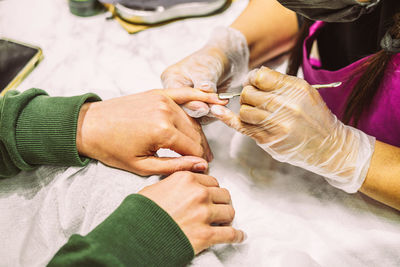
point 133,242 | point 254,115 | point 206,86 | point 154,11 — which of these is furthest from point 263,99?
point 154,11

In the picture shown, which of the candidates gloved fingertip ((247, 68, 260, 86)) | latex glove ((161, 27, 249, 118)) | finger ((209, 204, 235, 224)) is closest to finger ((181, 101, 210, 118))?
latex glove ((161, 27, 249, 118))

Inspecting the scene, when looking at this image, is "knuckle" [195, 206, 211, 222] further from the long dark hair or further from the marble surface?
the long dark hair

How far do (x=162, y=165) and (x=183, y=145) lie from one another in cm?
6

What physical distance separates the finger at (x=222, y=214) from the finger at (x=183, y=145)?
0.45 feet

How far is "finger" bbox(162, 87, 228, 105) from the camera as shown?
684mm

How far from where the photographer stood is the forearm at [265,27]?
90cm

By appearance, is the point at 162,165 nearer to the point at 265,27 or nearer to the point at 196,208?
the point at 196,208

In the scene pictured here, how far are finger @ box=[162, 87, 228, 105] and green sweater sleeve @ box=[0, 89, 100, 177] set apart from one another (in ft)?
0.69

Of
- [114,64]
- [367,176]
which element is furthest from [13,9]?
[367,176]

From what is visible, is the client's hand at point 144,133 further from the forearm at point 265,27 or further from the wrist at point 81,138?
the forearm at point 265,27

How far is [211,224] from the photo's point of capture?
0.60 meters

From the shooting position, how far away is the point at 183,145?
0.67m

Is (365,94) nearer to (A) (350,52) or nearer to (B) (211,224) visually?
(A) (350,52)

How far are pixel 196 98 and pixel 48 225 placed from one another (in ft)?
1.35
